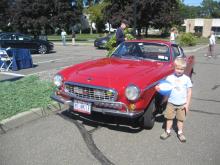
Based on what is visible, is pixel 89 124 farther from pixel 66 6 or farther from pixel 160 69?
pixel 66 6

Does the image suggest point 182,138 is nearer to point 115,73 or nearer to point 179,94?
point 179,94

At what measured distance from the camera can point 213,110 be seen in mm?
7184

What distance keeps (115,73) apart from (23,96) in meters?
2.62

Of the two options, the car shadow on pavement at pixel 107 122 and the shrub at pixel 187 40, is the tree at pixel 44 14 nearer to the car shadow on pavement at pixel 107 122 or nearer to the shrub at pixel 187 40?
the shrub at pixel 187 40

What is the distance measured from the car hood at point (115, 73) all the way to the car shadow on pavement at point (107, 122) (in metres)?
0.94

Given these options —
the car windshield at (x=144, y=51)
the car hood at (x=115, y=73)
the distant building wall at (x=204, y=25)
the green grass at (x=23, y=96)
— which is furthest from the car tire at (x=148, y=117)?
the distant building wall at (x=204, y=25)

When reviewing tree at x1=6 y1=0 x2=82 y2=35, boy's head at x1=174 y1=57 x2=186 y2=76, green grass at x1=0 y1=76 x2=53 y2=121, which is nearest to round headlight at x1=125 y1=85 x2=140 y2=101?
boy's head at x1=174 y1=57 x2=186 y2=76

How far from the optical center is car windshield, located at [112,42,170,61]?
22.8 feet

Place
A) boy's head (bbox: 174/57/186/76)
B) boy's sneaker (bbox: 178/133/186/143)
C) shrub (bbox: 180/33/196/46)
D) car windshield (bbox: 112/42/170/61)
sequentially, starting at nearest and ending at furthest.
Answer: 1. boy's head (bbox: 174/57/186/76)
2. boy's sneaker (bbox: 178/133/186/143)
3. car windshield (bbox: 112/42/170/61)
4. shrub (bbox: 180/33/196/46)

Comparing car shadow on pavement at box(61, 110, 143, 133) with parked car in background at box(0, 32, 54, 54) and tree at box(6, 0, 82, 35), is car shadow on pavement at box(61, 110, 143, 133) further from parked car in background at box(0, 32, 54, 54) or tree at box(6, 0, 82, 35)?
tree at box(6, 0, 82, 35)

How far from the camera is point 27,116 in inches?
245

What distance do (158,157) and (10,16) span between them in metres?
41.0

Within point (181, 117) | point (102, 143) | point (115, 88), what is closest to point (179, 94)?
point (181, 117)

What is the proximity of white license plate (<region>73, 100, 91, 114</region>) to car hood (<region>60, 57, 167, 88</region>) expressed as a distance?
37cm
